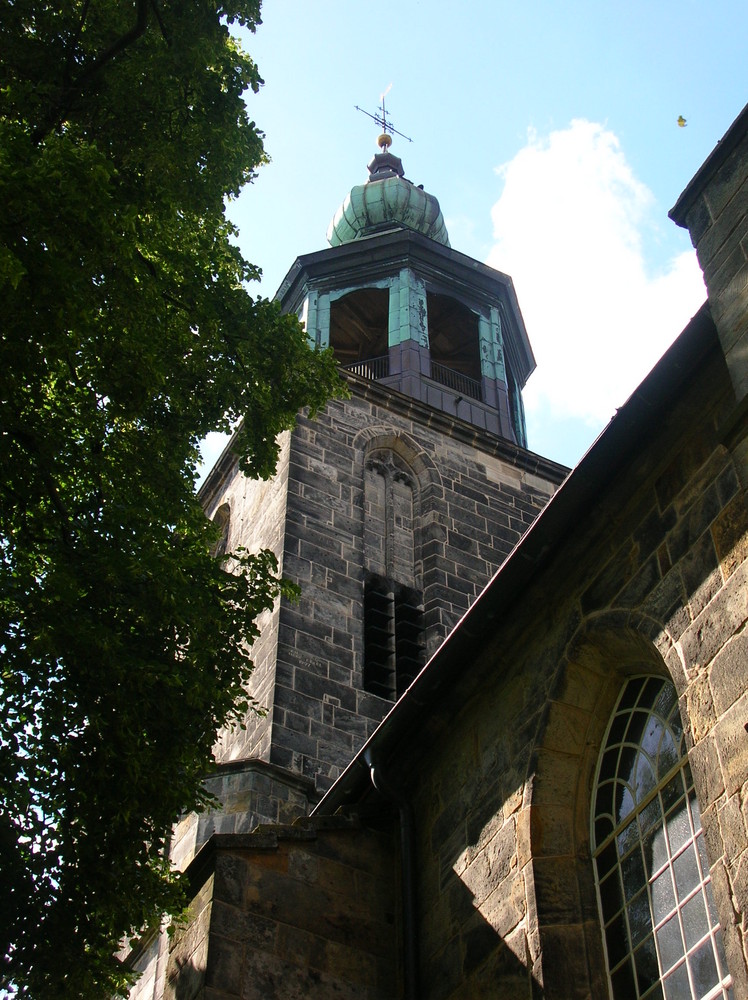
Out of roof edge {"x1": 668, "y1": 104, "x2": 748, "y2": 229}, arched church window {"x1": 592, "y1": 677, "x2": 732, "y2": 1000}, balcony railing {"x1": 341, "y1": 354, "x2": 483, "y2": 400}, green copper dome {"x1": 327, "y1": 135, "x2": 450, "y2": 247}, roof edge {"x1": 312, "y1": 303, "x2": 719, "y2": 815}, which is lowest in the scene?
arched church window {"x1": 592, "y1": 677, "x2": 732, "y2": 1000}

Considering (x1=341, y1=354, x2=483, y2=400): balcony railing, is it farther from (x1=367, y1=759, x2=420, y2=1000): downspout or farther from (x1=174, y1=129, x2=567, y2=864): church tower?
(x1=367, y1=759, x2=420, y2=1000): downspout

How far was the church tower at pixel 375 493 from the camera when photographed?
1503cm

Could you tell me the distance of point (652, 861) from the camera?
24.9 feet

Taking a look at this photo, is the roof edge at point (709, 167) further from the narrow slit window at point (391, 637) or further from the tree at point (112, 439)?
the narrow slit window at point (391, 637)

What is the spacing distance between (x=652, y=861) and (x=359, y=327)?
734 inches

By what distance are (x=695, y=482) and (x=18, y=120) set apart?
4.72 meters

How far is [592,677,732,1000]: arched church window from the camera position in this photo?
7.02 m

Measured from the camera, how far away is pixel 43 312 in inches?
307

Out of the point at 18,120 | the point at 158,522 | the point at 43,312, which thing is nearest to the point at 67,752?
the point at 158,522

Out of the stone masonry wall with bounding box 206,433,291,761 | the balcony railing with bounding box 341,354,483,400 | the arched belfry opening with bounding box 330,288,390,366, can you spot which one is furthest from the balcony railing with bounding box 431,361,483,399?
the stone masonry wall with bounding box 206,433,291,761

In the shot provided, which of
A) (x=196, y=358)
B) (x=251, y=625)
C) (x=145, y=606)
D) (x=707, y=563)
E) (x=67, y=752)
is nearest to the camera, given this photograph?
(x=707, y=563)

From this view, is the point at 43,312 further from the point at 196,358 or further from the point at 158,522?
the point at 196,358

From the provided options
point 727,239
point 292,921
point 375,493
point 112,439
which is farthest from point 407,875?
point 375,493

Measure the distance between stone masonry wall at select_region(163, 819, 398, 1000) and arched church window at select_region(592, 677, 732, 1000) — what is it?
1.90m
